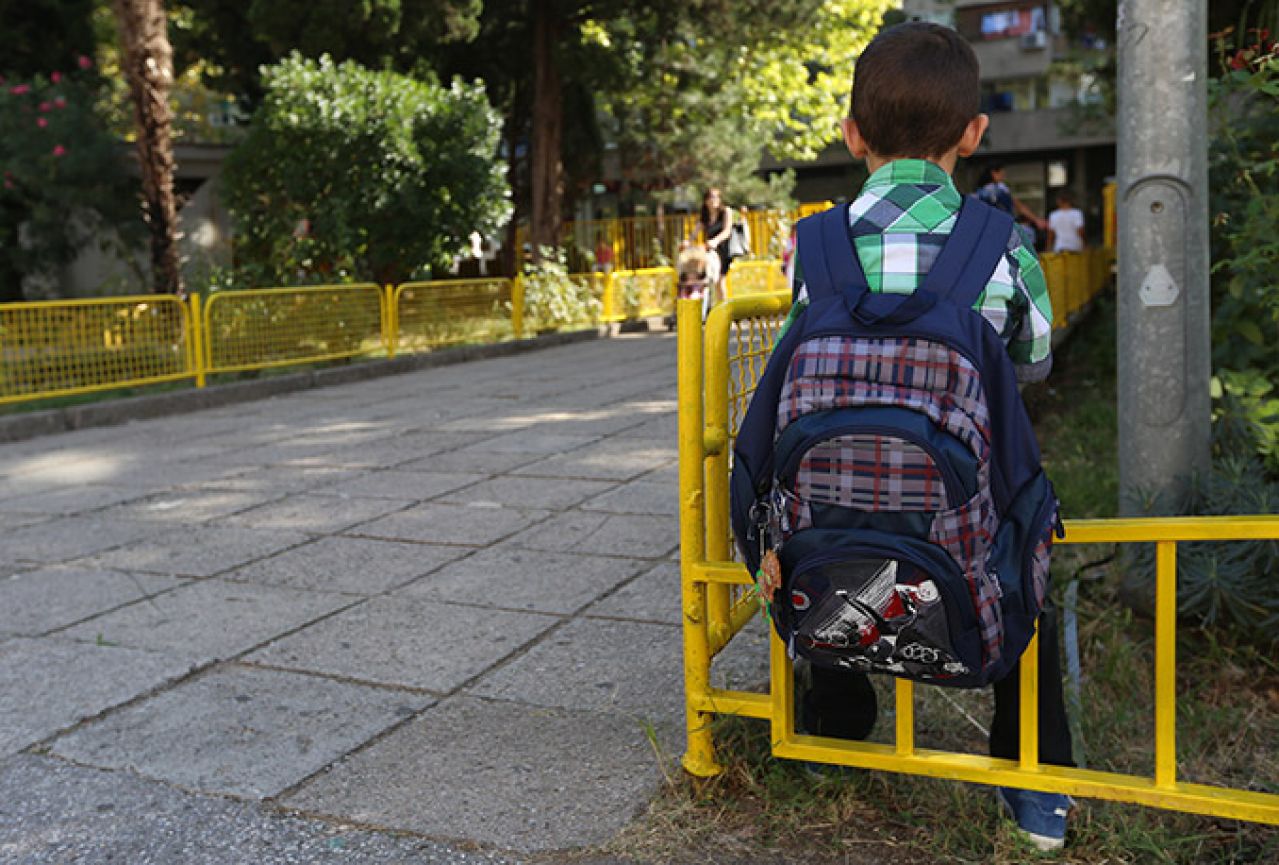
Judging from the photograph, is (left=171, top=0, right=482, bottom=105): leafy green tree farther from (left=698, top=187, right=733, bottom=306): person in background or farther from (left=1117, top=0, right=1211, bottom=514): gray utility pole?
(left=1117, top=0, right=1211, bottom=514): gray utility pole

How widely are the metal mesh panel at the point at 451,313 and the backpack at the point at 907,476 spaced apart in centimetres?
1183

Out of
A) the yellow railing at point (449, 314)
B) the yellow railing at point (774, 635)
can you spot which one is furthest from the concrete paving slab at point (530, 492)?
the yellow railing at point (449, 314)

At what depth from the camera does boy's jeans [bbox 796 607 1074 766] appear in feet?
8.68

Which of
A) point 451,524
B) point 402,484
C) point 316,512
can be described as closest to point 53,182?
point 402,484

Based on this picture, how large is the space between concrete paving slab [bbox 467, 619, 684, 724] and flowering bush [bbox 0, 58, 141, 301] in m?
14.2

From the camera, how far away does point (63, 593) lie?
16.1 feet

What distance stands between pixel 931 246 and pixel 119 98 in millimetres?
21157

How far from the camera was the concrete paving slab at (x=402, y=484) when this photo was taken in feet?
21.8

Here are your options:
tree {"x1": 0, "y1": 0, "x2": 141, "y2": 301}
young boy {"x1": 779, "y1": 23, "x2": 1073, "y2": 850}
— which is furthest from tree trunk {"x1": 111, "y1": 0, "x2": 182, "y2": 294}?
young boy {"x1": 779, "y1": 23, "x2": 1073, "y2": 850}

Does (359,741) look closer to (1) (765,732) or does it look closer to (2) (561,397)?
(1) (765,732)

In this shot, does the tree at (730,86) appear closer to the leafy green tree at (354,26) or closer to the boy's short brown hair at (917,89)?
the leafy green tree at (354,26)

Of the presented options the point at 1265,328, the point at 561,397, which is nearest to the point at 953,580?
the point at 1265,328

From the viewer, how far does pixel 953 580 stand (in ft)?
7.22

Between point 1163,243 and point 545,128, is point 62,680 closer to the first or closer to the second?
point 1163,243
